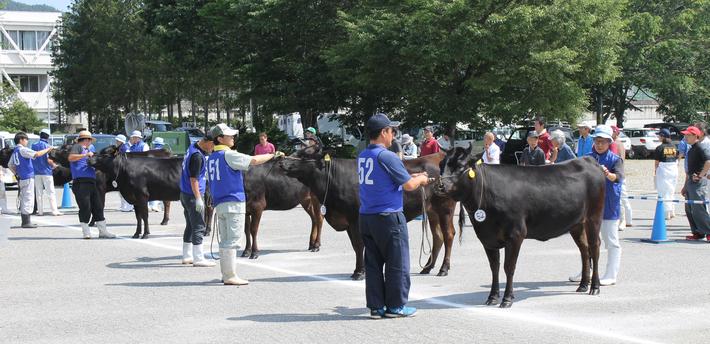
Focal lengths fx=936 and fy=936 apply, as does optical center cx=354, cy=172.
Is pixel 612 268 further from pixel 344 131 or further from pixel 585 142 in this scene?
pixel 344 131

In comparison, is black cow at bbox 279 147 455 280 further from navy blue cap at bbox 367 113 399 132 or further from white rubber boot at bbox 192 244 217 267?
navy blue cap at bbox 367 113 399 132

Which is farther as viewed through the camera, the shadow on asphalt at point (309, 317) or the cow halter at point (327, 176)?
the cow halter at point (327, 176)

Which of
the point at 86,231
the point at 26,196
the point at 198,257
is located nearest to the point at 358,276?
the point at 198,257

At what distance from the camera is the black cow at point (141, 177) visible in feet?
56.7

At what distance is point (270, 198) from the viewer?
15.0m

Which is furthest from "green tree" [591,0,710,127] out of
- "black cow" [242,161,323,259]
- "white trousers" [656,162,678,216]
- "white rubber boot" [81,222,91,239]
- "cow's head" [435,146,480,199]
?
"cow's head" [435,146,480,199]

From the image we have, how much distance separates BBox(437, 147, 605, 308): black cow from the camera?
9836mm

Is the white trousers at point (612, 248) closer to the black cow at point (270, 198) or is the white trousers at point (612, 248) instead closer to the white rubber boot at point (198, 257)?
the black cow at point (270, 198)

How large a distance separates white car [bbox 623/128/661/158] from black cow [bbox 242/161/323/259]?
128 ft

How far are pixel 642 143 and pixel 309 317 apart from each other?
4516cm

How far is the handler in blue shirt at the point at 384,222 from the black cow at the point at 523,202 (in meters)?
1.02

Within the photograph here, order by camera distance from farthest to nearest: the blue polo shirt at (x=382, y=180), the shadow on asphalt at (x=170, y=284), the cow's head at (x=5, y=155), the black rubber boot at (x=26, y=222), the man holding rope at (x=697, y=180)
Answer: the cow's head at (x=5, y=155), the black rubber boot at (x=26, y=222), the man holding rope at (x=697, y=180), the shadow on asphalt at (x=170, y=284), the blue polo shirt at (x=382, y=180)

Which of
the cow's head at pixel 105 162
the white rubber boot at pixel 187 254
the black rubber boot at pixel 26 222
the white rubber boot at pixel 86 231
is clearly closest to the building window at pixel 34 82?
the black rubber boot at pixel 26 222

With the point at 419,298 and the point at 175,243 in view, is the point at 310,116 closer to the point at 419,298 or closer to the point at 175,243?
the point at 175,243
